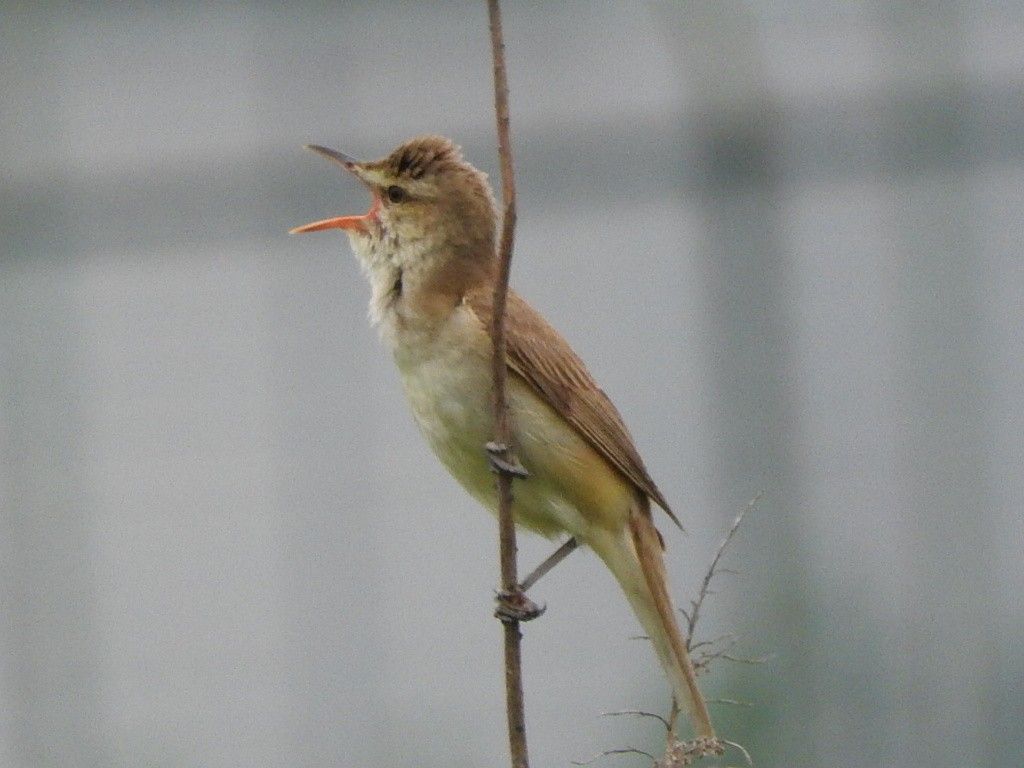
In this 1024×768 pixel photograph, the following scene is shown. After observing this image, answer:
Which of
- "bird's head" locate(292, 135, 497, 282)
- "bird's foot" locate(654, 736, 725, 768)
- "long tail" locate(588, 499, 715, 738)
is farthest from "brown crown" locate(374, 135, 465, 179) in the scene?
"bird's foot" locate(654, 736, 725, 768)

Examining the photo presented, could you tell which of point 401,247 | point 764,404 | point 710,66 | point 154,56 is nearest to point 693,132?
point 710,66

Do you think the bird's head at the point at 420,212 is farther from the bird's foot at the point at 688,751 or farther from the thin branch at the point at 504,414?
the bird's foot at the point at 688,751

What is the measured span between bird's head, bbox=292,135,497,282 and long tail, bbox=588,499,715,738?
75cm

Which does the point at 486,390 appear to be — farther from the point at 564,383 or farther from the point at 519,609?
the point at 519,609

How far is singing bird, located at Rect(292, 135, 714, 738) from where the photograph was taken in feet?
12.1

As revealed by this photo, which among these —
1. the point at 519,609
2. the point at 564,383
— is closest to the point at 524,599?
the point at 519,609

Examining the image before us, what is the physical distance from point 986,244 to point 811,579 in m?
2.19

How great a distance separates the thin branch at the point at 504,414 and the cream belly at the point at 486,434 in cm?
70

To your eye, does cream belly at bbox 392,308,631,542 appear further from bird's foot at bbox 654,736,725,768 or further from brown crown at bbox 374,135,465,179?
bird's foot at bbox 654,736,725,768

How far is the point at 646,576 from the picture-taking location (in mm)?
3824

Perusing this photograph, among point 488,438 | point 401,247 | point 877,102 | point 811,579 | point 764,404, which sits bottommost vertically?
point 811,579

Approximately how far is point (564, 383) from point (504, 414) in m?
0.99

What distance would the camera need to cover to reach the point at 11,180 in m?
9.46

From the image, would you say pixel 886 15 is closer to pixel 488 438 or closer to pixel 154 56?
pixel 154 56
